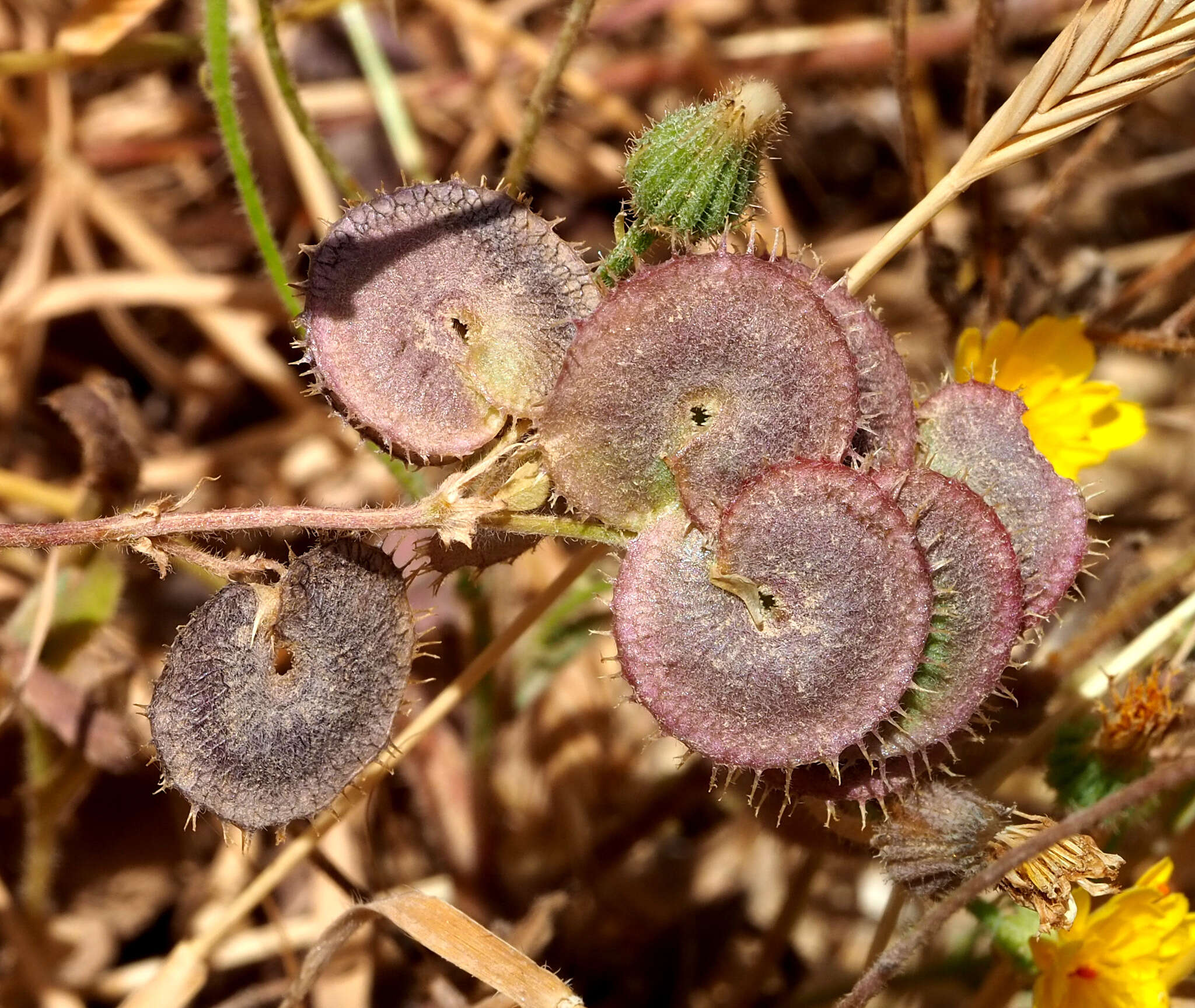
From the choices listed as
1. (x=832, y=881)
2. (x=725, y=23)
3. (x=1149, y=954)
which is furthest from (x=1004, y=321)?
(x=725, y=23)

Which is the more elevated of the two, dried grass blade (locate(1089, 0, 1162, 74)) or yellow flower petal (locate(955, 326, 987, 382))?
dried grass blade (locate(1089, 0, 1162, 74))

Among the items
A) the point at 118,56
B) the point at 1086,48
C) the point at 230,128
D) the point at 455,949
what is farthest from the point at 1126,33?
the point at 118,56

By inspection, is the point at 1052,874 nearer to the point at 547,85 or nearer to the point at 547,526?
the point at 547,526

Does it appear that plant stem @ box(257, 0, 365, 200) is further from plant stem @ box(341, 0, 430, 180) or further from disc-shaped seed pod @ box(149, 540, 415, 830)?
disc-shaped seed pod @ box(149, 540, 415, 830)

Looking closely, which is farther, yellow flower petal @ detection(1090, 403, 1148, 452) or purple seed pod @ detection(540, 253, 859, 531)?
yellow flower petal @ detection(1090, 403, 1148, 452)

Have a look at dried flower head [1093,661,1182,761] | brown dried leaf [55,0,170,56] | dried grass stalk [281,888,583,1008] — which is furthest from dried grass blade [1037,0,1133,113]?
brown dried leaf [55,0,170,56]

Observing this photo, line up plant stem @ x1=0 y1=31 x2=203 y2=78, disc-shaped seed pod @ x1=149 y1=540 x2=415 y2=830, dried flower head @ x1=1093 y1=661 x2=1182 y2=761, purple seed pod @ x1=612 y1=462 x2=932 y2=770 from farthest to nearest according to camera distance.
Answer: plant stem @ x1=0 y1=31 x2=203 y2=78 → dried flower head @ x1=1093 y1=661 x2=1182 y2=761 → disc-shaped seed pod @ x1=149 y1=540 x2=415 y2=830 → purple seed pod @ x1=612 y1=462 x2=932 y2=770

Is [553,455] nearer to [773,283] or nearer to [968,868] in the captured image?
[773,283]
